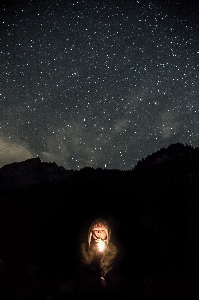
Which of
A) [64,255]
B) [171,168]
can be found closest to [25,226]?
[64,255]

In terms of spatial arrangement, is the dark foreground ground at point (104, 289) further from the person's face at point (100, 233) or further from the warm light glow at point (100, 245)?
the person's face at point (100, 233)

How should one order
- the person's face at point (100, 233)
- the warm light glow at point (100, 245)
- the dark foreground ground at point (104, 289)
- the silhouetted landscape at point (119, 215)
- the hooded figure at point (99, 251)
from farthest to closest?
the silhouetted landscape at point (119, 215) → the person's face at point (100, 233) → the warm light glow at point (100, 245) → the hooded figure at point (99, 251) → the dark foreground ground at point (104, 289)

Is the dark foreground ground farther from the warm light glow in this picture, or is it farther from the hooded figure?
the warm light glow

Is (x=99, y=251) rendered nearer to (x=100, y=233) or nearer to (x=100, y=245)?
(x=100, y=245)

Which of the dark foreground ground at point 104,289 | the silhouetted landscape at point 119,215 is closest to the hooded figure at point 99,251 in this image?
the dark foreground ground at point 104,289

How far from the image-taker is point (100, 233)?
6605mm

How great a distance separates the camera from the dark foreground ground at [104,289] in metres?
4.69

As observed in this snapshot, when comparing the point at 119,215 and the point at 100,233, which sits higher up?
the point at 119,215

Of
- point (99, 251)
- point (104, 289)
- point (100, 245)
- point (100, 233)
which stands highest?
point (100, 233)

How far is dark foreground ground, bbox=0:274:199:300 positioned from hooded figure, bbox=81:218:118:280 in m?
0.75

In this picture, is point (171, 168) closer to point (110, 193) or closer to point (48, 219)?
point (110, 193)

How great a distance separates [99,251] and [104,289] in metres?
1.74

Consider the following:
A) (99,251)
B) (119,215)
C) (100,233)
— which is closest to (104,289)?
(99,251)

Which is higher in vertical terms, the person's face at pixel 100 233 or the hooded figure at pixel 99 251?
the person's face at pixel 100 233
